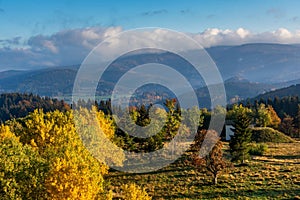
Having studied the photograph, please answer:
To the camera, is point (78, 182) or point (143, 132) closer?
point (78, 182)

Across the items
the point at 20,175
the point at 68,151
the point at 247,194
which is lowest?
the point at 247,194

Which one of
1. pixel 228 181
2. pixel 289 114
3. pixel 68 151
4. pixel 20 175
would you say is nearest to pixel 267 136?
pixel 228 181

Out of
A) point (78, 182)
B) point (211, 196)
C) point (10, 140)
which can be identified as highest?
point (10, 140)

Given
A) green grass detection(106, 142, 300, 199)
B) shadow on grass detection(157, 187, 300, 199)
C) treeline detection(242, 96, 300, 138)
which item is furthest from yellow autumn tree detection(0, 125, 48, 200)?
treeline detection(242, 96, 300, 138)

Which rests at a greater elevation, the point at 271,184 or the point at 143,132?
the point at 143,132

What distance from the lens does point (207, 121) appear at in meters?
133

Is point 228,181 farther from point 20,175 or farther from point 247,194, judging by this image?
point 20,175

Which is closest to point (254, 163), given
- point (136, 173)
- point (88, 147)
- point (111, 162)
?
point (136, 173)

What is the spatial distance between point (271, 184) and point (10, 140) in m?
42.9

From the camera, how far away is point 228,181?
61.1m

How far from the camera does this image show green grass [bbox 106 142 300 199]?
54438 millimetres

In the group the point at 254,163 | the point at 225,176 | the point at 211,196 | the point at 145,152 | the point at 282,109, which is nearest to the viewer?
the point at 211,196

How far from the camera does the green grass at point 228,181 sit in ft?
179

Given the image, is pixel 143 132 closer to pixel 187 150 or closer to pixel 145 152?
pixel 145 152
